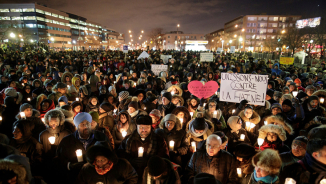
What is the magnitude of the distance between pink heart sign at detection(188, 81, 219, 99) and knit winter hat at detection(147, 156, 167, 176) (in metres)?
3.50

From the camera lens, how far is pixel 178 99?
5004 millimetres

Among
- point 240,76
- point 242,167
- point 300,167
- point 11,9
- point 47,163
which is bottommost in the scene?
point 47,163

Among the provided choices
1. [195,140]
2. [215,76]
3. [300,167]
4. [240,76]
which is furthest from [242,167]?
[215,76]

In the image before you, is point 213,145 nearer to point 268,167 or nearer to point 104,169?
point 268,167

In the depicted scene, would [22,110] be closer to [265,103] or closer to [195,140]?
[195,140]

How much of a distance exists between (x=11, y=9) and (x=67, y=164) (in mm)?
85906

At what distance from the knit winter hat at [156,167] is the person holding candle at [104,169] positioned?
47cm

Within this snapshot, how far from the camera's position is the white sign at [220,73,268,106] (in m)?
4.78

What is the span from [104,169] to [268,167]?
6.11 feet

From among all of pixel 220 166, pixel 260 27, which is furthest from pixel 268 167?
pixel 260 27

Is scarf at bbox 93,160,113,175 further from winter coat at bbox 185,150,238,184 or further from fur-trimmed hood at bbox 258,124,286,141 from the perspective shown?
fur-trimmed hood at bbox 258,124,286,141

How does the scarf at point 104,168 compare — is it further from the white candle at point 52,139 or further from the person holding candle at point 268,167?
the person holding candle at point 268,167

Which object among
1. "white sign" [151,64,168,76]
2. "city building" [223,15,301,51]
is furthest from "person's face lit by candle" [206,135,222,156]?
"city building" [223,15,301,51]

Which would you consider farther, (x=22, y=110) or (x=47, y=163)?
(x=22, y=110)
